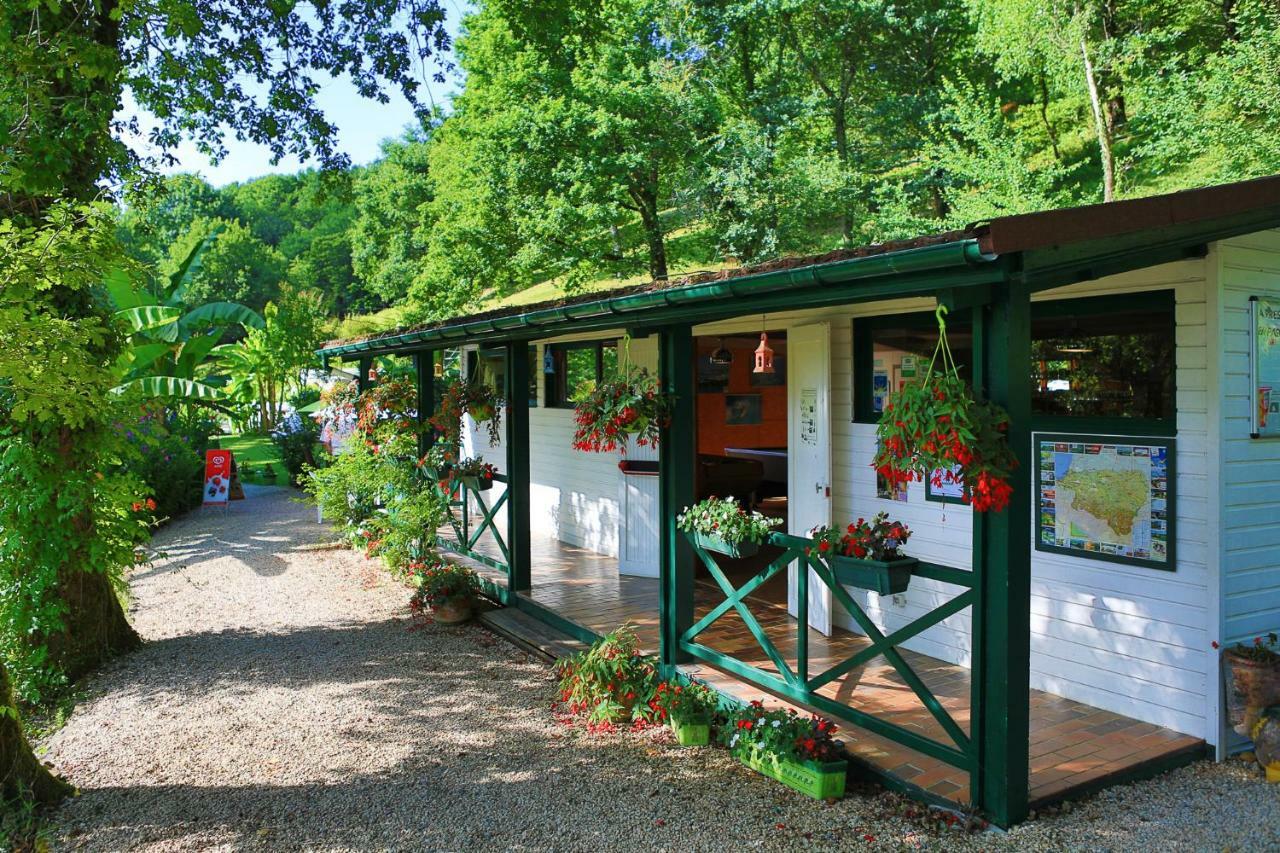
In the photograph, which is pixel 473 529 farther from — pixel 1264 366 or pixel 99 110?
pixel 1264 366

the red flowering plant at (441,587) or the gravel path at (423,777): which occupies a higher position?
the red flowering plant at (441,587)

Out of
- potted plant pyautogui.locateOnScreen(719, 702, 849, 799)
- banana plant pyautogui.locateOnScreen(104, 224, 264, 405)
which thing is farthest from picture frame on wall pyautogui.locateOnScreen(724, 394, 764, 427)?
banana plant pyautogui.locateOnScreen(104, 224, 264, 405)

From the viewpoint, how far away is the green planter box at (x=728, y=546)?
5.12 metres

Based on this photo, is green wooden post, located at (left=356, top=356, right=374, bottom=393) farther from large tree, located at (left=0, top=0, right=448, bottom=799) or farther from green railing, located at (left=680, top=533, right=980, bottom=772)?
green railing, located at (left=680, top=533, right=980, bottom=772)

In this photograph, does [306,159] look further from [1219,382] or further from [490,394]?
[1219,382]

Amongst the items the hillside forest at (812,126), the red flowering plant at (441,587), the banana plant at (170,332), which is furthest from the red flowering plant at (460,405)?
the hillside forest at (812,126)

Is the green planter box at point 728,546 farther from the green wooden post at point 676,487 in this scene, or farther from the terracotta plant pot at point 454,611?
the terracotta plant pot at point 454,611

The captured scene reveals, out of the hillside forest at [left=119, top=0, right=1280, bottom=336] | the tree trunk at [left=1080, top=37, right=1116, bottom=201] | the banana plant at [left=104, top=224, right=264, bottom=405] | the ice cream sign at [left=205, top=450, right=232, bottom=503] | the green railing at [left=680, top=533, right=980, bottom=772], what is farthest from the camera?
the tree trunk at [left=1080, top=37, right=1116, bottom=201]

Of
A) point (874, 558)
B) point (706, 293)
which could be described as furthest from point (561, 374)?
point (874, 558)

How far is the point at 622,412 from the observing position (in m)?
5.73

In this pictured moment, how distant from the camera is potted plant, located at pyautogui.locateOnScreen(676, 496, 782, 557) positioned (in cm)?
512

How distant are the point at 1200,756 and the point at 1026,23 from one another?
19101mm

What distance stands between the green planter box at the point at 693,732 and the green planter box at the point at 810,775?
59 cm

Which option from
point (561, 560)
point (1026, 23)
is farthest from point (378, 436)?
point (1026, 23)
